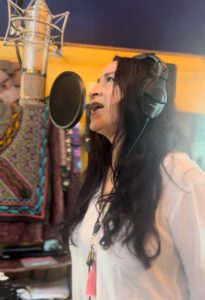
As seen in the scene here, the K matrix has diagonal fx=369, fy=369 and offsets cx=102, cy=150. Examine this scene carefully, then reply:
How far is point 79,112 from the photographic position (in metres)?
0.79

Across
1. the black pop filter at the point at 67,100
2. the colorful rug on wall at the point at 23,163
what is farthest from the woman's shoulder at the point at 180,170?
the colorful rug on wall at the point at 23,163

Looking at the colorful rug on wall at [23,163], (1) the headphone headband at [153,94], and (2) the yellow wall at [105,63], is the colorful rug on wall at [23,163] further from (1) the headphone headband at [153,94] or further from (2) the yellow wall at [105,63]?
(1) the headphone headband at [153,94]

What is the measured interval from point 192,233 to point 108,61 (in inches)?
43.7

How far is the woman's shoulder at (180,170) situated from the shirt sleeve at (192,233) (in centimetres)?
2

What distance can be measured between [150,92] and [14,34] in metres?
0.35

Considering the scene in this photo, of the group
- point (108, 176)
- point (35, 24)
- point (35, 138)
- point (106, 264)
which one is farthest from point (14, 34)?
point (35, 138)

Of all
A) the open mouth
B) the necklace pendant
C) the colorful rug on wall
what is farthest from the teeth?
the colorful rug on wall

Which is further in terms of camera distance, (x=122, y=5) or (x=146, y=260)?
(x=122, y=5)

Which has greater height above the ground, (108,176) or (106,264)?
(108,176)

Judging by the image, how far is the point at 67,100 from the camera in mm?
845

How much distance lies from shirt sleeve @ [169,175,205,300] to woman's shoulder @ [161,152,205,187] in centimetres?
2

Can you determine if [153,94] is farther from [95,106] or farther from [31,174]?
[31,174]

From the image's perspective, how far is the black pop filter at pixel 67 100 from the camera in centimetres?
80

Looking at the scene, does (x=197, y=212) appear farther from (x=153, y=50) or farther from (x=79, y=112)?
(x=153, y=50)
